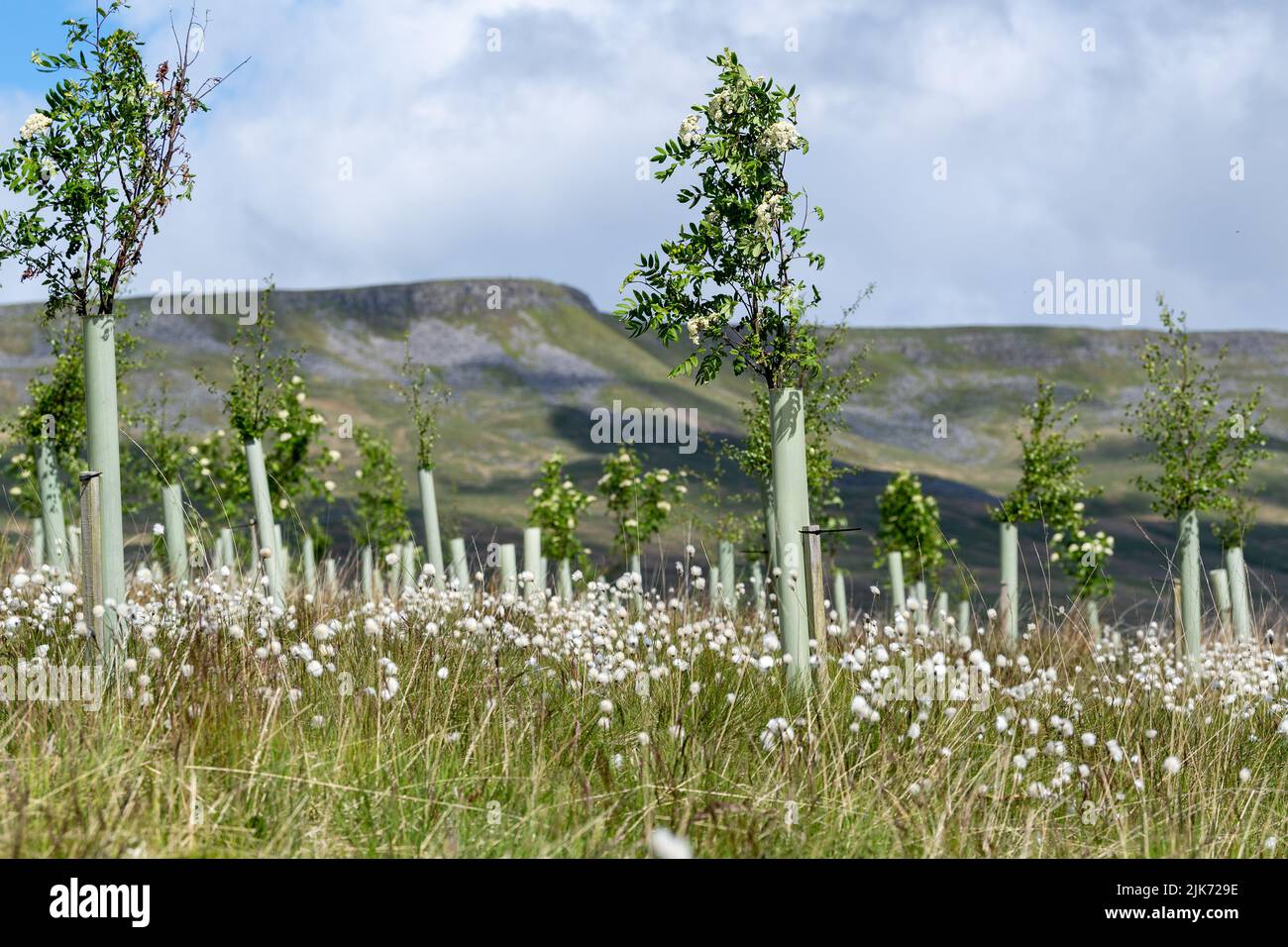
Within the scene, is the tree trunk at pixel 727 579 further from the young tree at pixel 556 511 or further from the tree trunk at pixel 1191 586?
the young tree at pixel 556 511

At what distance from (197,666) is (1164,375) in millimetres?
12267

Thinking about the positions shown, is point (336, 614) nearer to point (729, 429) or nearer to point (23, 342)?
point (729, 429)

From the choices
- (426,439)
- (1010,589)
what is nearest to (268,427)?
(426,439)

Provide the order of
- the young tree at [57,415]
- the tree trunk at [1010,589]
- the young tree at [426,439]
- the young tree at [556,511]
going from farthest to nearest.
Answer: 1. the young tree at [556,511]
2. the young tree at [426,439]
3. the young tree at [57,415]
4. the tree trunk at [1010,589]

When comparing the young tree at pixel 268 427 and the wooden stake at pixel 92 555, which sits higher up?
the young tree at pixel 268 427

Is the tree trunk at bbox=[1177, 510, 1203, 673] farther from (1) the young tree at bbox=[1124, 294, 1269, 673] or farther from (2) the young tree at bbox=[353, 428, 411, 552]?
(2) the young tree at bbox=[353, 428, 411, 552]

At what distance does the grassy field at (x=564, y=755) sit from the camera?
14.1 ft

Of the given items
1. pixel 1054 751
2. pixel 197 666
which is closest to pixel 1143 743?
pixel 1054 751

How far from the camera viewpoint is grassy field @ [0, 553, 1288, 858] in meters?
4.29

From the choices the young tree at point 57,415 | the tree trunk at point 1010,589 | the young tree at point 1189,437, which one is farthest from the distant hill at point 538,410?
the young tree at point 57,415

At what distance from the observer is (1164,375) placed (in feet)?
47.2

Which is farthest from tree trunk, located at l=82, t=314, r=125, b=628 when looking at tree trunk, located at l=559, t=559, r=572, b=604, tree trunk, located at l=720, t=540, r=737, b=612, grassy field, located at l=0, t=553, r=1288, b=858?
tree trunk, located at l=720, t=540, r=737, b=612

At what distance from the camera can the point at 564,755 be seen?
534 centimetres

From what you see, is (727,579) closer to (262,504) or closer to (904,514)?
(262,504)
